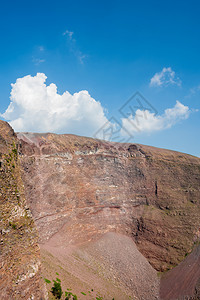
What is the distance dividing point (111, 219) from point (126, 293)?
15549 mm

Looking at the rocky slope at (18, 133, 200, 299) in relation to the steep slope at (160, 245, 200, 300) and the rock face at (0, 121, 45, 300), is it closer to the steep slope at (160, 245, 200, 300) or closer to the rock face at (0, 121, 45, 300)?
the steep slope at (160, 245, 200, 300)

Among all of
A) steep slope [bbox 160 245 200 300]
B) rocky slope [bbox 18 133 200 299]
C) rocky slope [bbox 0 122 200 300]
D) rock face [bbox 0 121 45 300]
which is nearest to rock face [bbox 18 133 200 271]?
rocky slope [bbox 18 133 200 299]

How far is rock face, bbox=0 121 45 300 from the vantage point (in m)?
9.00

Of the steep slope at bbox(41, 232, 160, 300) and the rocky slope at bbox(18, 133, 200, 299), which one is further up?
the rocky slope at bbox(18, 133, 200, 299)

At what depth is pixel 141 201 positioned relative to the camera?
44.1 m

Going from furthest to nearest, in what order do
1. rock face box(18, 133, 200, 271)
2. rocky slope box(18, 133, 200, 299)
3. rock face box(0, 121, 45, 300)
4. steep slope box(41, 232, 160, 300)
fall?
rock face box(18, 133, 200, 271) < rocky slope box(18, 133, 200, 299) < steep slope box(41, 232, 160, 300) < rock face box(0, 121, 45, 300)

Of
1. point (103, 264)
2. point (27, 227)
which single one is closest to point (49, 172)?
point (103, 264)

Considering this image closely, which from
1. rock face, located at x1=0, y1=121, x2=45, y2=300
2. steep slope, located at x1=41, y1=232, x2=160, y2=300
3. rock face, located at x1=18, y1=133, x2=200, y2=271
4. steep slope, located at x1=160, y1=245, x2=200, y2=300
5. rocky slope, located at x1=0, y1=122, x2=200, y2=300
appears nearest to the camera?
rock face, located at x1=0, y1=121, x2=45, y2=300

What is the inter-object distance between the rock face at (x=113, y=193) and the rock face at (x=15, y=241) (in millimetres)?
24218

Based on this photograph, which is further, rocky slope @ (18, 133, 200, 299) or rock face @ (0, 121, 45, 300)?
rocky slope @ (18, 133, 200, 299)

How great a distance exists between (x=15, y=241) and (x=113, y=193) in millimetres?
35666

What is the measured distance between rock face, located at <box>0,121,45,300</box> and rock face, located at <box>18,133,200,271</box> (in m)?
24.2

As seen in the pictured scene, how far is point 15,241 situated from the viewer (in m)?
9.80

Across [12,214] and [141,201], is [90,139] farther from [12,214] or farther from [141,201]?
[12,214]
